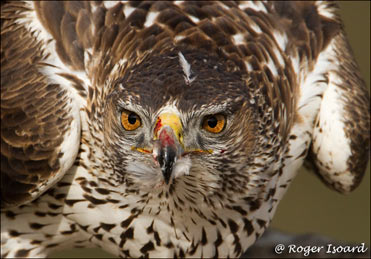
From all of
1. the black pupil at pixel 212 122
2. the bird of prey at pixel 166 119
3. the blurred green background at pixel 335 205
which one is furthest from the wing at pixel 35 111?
the blurred green background at pixel 335 205

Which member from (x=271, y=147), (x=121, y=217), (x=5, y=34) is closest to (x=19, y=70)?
(x=5, y=34)

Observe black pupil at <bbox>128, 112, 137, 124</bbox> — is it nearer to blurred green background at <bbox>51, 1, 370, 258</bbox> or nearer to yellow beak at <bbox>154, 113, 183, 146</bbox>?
yellow beak at <bbox>154, 113, 183, 146</bbox>

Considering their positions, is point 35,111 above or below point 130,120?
below

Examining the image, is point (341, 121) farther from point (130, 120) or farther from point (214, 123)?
point (130, 120)

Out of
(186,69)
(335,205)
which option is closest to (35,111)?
(186,69)

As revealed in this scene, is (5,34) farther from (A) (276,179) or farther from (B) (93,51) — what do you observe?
(A) (276,179)

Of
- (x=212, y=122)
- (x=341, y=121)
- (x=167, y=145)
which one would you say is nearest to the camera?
(x=167, y=145)

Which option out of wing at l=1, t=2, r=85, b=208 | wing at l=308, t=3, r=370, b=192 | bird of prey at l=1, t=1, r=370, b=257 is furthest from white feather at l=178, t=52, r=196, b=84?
wing at l=308, t=3, r=370, b=192

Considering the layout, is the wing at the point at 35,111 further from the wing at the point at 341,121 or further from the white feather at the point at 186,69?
the wing at the point at 341,121
